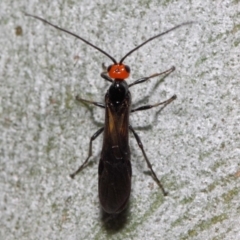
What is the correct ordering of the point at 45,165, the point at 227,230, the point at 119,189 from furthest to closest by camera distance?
the point at 45,165
the point at 119,189
the point at 227,230

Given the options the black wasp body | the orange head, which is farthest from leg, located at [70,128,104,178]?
the orange head

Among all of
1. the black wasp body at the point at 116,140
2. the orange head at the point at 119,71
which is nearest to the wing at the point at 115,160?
the black wasp body at the point at 116,140

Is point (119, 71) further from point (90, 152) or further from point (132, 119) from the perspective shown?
point (90, 152)

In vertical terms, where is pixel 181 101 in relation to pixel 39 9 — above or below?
below

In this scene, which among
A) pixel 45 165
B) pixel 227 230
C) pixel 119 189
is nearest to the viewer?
pixel 227 230

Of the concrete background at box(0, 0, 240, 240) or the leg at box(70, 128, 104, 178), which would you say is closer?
the concrete background at box(0, 0, 240, 240)

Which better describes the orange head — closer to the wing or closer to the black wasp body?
the black wasp body

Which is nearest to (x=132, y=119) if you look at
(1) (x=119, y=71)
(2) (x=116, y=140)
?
(2) (x=116, y=140)

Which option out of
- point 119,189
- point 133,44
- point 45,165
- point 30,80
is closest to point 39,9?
point 30,80

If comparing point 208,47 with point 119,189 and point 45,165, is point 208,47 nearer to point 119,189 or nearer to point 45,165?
point 119,189
